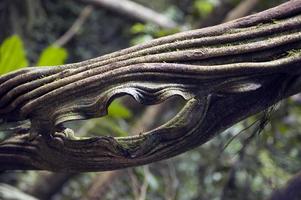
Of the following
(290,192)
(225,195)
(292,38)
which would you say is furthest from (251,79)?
(225,195)

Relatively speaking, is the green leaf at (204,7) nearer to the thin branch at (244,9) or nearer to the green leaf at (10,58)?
the thin branch at (244,9)

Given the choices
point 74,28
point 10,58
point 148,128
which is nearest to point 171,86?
point 10,58

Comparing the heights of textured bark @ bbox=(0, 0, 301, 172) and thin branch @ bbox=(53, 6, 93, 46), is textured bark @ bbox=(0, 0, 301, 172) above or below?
below

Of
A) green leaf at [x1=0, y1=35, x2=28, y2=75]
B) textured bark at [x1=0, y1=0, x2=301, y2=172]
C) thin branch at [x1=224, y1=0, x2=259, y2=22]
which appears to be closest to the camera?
textured bark at [x1=0, y1=0, x2=301, y2=172]

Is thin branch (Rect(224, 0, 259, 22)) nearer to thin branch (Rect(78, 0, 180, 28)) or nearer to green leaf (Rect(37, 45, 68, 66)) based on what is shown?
thin branch (Rect(78, 0, 180, 28))

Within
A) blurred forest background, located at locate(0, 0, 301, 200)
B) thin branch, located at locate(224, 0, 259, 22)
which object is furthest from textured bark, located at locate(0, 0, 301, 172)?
thin branch, located at locate(224, 0, 259, 22)

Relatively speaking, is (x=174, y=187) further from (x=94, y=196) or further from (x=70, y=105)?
(x=70, y=105)

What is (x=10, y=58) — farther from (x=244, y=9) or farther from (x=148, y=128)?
(x=244, y=9)
